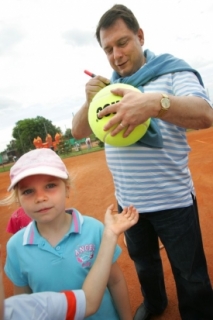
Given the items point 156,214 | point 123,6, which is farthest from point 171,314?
point 123,6

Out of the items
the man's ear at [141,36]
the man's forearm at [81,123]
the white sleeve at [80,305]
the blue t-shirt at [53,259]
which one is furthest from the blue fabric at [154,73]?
the white sleeve at [80,305]

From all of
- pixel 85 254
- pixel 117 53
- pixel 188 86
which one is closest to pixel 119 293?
pixel 85 254

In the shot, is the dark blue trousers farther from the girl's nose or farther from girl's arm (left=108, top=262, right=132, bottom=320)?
the girl's nose

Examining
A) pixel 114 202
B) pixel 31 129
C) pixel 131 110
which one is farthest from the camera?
pixel 31 129

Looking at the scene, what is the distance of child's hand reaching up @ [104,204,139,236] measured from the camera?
162 cm

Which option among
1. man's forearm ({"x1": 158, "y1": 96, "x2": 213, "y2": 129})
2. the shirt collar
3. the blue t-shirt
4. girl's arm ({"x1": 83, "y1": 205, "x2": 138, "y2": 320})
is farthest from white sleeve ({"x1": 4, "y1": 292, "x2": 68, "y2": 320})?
man's forearm ({"x1": 158, "y1": 96, "x2": 213, "y2": 129})

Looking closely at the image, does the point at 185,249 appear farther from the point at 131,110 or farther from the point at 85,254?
the point at 131,110

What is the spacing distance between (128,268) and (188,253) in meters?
2.12

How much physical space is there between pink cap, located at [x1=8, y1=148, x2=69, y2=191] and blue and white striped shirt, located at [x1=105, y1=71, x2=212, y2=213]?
595 mm

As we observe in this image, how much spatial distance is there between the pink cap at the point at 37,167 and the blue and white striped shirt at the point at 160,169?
1.95 ft

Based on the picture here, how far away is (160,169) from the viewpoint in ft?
6.54

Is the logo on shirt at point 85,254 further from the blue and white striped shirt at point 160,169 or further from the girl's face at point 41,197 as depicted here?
the blue and white striped shirt at point 160,169

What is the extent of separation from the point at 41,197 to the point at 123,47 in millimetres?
1259

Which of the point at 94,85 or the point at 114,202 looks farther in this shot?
the point at 114,202
